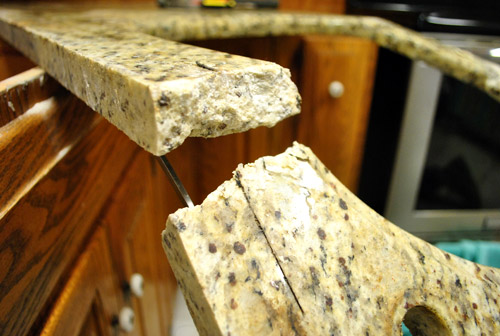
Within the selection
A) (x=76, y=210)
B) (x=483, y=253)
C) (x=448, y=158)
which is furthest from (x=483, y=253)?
(x=76, y=210)

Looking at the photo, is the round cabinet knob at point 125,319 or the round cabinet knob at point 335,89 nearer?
the round cabinet knob at point 125,319

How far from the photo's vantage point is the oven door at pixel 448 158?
0.98 metres

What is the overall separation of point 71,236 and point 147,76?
271 mm

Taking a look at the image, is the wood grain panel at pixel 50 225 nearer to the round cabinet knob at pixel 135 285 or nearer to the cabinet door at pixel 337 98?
the round cabinet knob at pixel 135 285

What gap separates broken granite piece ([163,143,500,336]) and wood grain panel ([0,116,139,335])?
0.16m

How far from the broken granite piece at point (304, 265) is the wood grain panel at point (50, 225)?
0.53 ft

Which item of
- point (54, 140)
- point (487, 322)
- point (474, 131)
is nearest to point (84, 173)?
point (54, 140)

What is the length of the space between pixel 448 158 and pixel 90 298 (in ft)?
3.30

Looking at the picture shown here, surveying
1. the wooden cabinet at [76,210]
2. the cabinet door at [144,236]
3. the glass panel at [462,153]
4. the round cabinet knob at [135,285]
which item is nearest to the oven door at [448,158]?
the glass panel at [462,153]

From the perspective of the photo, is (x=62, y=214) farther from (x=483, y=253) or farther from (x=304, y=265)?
(x=483, y=253)

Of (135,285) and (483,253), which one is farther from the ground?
(135,285)

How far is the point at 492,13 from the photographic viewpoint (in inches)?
41.4

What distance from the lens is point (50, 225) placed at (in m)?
0.38

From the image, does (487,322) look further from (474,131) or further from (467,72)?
(474,131)
